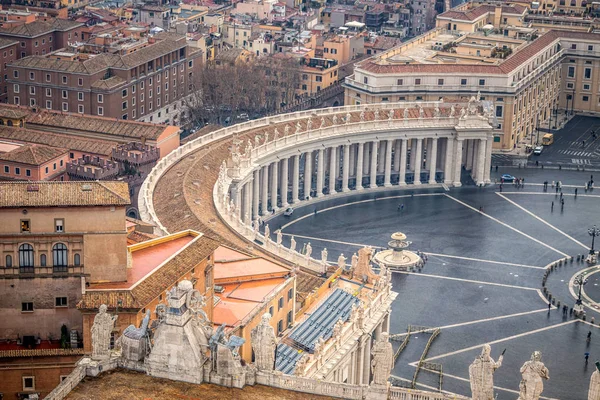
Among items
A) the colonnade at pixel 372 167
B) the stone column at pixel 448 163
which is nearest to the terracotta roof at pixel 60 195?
the colonnade at pixel 372 167

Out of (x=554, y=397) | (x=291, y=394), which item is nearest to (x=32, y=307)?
(x=291, y=394)

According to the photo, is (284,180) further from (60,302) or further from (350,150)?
(60,302)

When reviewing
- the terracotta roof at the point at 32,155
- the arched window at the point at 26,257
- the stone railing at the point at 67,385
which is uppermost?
the arched window at the point at 26,257

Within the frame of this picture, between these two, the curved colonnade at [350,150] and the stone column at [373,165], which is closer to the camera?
the curved colonnade at [350,150]

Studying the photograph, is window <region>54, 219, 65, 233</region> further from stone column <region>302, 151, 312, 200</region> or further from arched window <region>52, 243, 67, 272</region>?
stone column <region>302, 151, 312, 200</region>

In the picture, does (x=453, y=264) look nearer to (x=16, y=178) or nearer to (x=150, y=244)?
(x=16, y=178)

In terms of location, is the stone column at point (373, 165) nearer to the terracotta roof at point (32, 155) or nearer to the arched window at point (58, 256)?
the terracotta roof at point (32, 155)

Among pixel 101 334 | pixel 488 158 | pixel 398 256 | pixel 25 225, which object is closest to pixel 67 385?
pixel 101 334
